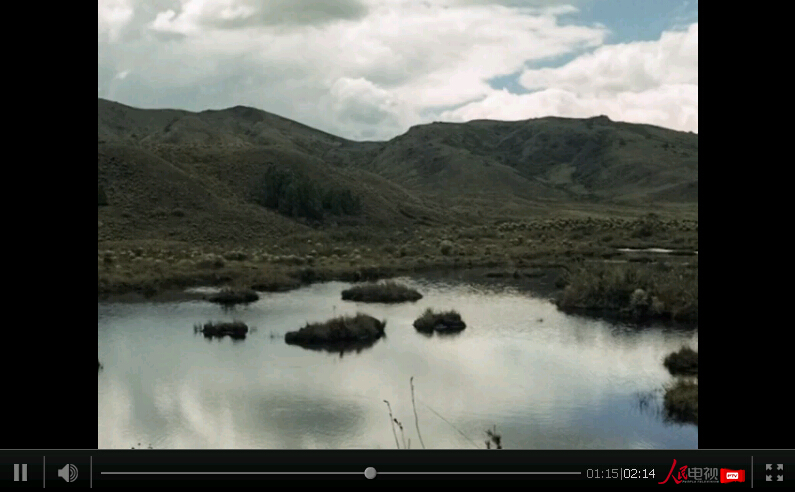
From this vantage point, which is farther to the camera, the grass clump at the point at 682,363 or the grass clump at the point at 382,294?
the grass clump at the point at 382,294

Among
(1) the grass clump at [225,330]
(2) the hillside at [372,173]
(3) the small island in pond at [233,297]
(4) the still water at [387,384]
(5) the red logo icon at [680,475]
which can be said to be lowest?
(4) the still water at [387,384]

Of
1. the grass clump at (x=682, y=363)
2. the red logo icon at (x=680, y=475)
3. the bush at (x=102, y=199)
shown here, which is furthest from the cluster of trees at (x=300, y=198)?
the red logo icon at (x=680, y=475)

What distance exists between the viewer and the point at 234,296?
28609 mm

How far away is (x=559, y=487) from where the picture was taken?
4410mm

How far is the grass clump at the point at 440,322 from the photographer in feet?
76.8

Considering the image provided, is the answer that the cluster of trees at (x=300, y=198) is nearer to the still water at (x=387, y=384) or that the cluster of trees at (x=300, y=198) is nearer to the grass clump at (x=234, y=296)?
the grass clump at (x=234, y=296)

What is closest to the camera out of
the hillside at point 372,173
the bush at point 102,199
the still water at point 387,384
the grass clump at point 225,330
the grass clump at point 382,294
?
the still water at point 387,384

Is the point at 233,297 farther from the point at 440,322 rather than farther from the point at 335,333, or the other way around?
the point at 440,322

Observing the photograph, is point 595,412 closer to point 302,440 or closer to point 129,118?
point 302,440

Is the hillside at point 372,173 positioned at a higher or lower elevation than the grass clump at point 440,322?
higher
